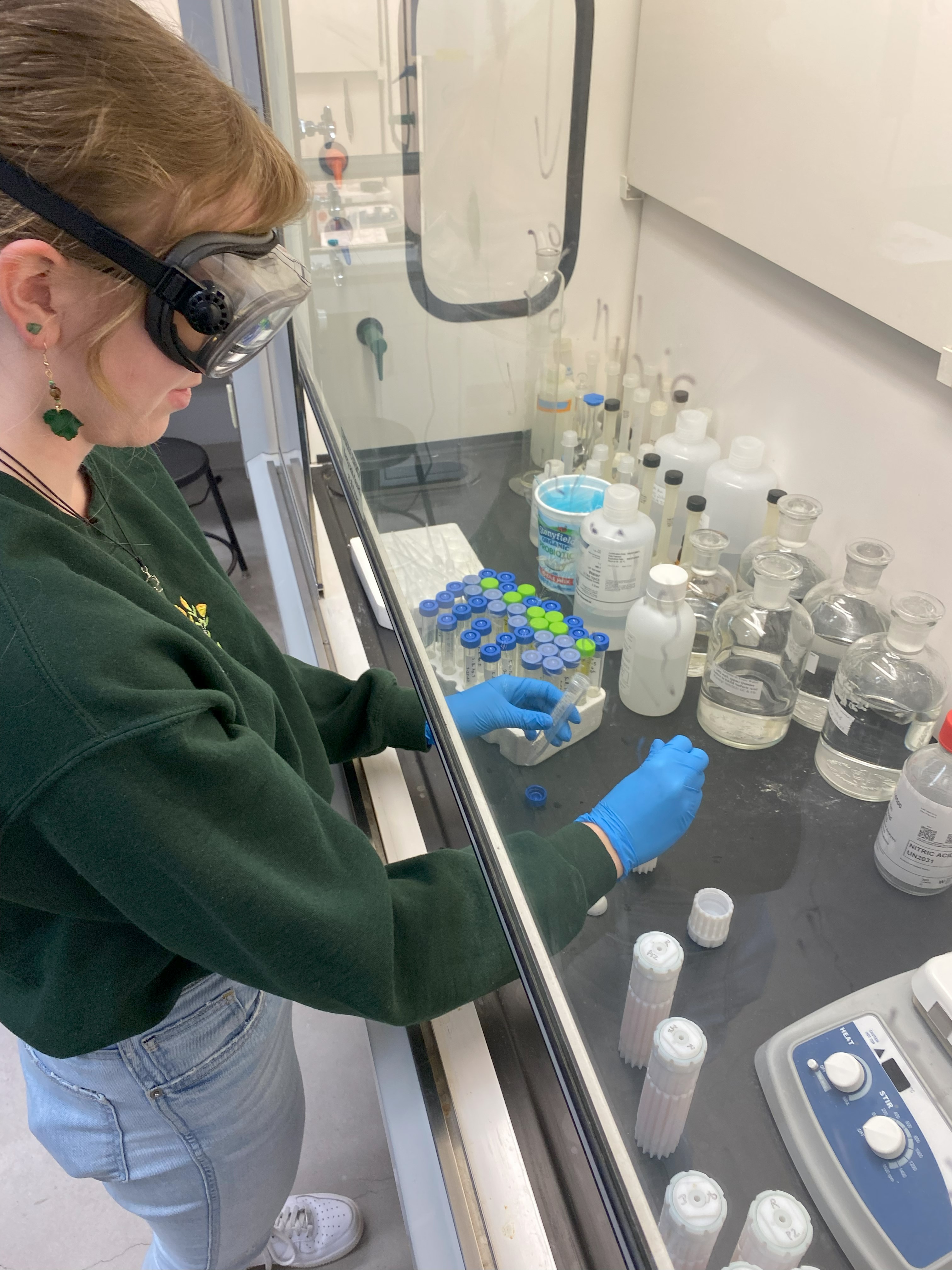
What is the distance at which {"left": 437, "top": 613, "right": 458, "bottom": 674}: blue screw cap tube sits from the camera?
1106 millimetres

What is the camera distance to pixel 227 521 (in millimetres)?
3008

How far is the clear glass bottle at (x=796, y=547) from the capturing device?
1.13 metres

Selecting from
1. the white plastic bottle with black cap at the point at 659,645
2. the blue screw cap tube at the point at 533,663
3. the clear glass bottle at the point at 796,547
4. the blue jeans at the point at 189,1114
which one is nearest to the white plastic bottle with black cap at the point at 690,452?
the clear glass bottle at the point at 796,547

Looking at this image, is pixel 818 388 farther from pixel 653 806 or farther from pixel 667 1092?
pixel 667 1092

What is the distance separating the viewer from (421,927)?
0.83 metres

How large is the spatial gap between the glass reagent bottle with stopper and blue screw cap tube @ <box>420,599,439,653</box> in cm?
55

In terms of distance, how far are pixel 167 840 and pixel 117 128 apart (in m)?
0.47

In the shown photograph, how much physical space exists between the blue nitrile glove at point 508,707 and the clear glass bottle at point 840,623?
29 cm

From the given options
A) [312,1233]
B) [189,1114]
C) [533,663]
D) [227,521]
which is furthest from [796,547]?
[227,521]

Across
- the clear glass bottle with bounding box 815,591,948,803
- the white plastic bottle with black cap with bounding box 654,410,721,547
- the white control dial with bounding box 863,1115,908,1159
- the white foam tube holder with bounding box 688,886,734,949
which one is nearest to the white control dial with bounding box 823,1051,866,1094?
the white control dial with bounding box 863,1115,908,1159

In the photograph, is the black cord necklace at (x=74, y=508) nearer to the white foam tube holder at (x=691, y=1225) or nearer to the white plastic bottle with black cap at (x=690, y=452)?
the white foam tube holder at (x=691, y=1225)

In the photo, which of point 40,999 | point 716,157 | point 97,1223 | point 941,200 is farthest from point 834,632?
point 97,1223

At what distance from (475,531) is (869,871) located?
2.51 ft

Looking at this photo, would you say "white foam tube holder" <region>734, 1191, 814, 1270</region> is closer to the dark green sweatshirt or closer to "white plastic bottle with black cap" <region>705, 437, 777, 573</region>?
the dark green sweatshirt
